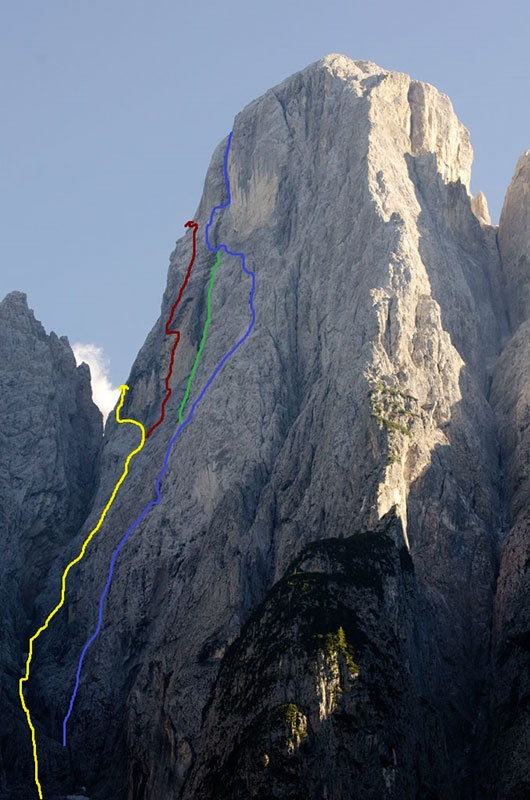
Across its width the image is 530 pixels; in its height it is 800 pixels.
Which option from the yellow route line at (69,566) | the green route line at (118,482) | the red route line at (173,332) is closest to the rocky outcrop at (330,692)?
the yellow route line at (69,566)

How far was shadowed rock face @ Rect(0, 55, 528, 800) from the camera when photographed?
83.3m

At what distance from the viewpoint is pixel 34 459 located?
5123 inches

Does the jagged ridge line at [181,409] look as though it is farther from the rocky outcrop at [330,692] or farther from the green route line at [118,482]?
the rocky outcrop at [330,692]

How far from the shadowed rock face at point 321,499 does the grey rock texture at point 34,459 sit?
7.63 ft

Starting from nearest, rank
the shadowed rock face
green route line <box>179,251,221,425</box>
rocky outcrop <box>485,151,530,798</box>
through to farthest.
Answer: rocky outcrop <box>485,151,530,798</box> < the shadowed rock face < green route line <box>179,251,221,425</box>

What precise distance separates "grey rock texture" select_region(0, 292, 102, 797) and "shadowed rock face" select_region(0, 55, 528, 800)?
7.63 feet

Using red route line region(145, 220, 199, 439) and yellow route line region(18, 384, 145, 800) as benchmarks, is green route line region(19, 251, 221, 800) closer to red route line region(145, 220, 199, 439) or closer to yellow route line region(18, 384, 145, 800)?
yellow route line region(18, 384, 145, 800)

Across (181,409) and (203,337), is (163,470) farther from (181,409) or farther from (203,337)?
(203,337)

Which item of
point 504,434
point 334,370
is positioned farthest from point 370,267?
point 504,434

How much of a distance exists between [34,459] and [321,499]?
4057 cm

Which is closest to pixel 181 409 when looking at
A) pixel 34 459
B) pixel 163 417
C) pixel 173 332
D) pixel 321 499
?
pixel 163 417

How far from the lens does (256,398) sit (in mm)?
114625

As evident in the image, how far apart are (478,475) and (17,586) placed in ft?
140

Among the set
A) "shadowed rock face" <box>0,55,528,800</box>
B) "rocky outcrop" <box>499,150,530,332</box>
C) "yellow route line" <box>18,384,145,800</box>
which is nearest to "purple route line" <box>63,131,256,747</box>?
"shadowed rock face" <box>0,55,528,800</box>
